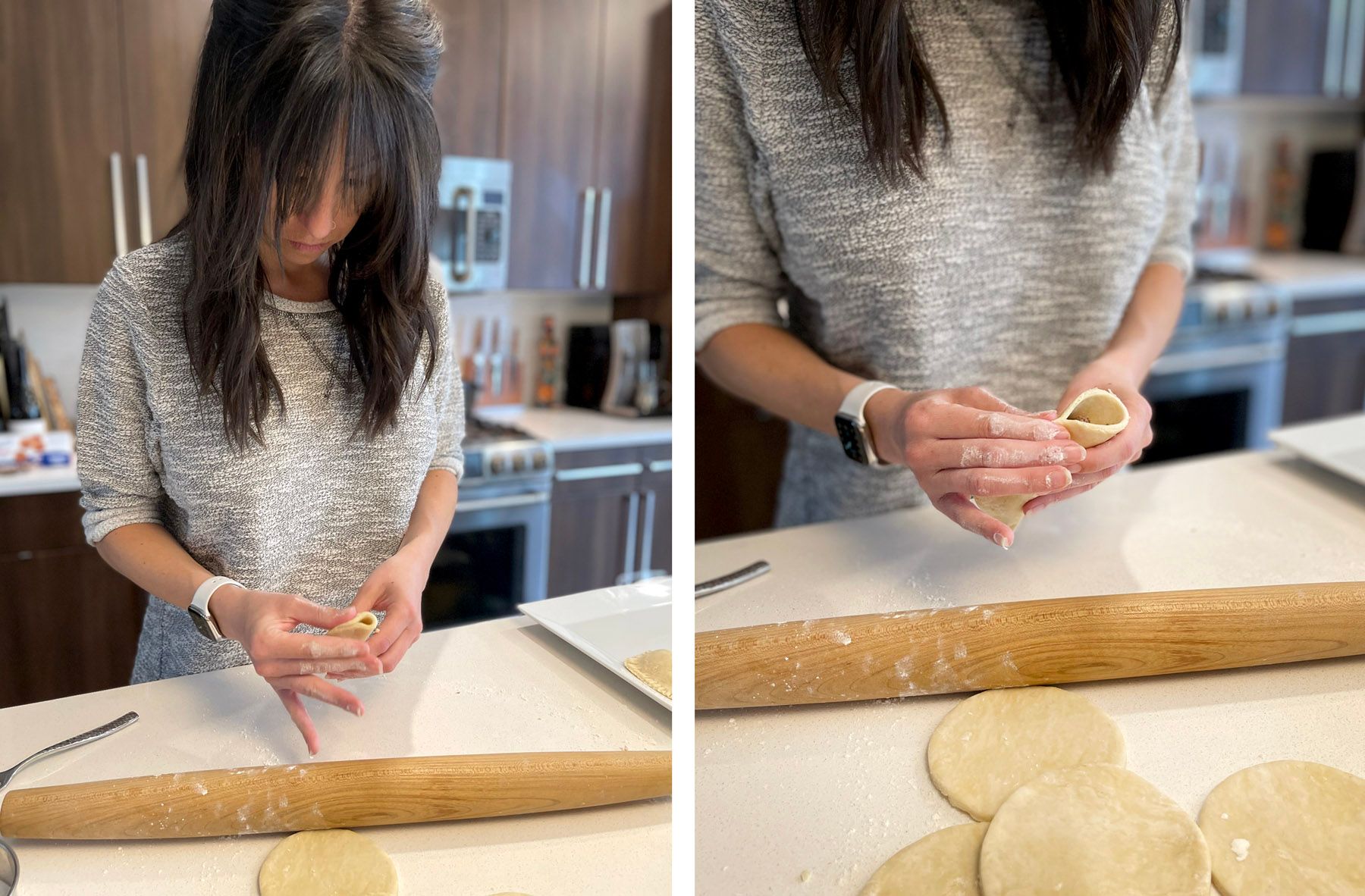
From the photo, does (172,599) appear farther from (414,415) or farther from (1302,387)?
(1302,387)

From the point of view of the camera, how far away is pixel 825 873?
1.37 ft

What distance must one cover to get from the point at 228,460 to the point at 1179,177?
2.31 ft

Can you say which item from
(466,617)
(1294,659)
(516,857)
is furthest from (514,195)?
(1294,659)

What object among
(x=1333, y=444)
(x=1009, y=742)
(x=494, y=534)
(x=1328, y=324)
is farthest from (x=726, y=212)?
(x=1328, y=324)

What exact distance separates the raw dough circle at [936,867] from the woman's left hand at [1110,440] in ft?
0.63

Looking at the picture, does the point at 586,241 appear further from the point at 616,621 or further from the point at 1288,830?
the point at 1288,830

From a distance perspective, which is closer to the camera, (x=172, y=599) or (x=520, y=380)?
(x=172, y=599)

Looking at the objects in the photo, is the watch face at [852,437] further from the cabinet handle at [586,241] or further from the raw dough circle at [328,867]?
the raw dough circle at [328,867]

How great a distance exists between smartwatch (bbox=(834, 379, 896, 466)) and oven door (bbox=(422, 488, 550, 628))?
0.68 feet

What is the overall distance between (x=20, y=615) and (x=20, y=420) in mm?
92

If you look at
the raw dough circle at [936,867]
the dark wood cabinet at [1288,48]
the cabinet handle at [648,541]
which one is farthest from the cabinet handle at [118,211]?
the dark wood cabinet at [1288,48]

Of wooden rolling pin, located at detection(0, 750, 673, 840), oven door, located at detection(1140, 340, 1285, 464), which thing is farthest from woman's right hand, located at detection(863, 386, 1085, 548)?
oven door, located at detection(1140, 340, 1285, 464)

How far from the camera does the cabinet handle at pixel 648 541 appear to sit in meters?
0.60

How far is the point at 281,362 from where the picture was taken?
0.42 meters
